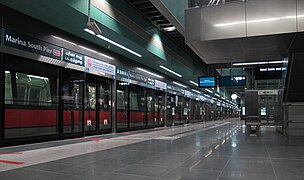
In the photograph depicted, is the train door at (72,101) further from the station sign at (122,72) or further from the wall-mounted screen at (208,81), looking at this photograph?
the wall-mounted screen at (208,81)

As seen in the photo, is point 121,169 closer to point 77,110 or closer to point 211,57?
point 77,110

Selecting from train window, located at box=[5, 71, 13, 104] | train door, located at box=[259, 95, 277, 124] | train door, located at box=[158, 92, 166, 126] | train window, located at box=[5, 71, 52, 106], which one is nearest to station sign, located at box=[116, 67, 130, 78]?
train window, located at box=[5, 71, 52, 106]

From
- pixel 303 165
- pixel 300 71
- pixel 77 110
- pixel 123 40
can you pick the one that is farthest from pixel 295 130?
pixel 77 110

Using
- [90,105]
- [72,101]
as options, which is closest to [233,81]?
[90,105]

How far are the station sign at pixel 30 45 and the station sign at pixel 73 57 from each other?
0.88 ft

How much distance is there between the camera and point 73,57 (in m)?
9.73

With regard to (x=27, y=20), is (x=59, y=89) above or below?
below

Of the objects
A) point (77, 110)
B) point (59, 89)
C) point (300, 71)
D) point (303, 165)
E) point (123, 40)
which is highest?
point (123, 40)

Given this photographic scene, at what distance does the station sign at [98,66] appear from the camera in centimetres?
1062

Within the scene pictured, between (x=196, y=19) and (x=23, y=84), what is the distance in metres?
5.35

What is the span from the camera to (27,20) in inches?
309

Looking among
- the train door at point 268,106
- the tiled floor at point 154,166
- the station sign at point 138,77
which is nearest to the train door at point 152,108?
the station sign at point 138,77

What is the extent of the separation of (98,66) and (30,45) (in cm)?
364

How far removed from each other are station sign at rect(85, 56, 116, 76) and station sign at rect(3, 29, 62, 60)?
5.50 feet
